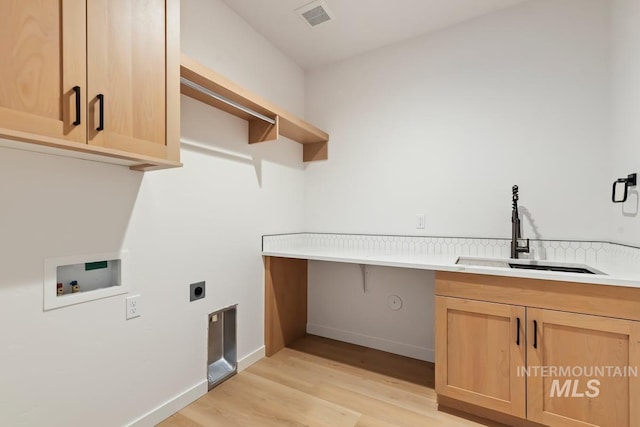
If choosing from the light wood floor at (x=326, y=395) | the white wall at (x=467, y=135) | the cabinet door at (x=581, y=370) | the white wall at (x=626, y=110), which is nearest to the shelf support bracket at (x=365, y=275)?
the white wall at (x=467, y=135)

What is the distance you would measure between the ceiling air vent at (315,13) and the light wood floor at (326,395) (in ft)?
9.10

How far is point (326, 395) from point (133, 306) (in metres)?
1.33

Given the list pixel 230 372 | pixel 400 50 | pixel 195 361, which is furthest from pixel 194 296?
pixel 400 50

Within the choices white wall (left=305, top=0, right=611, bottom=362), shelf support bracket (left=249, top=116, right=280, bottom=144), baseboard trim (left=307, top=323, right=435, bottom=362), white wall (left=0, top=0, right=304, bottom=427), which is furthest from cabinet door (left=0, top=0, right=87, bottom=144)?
baseboard trim (left=307, top=323, right=435, bottom=362)

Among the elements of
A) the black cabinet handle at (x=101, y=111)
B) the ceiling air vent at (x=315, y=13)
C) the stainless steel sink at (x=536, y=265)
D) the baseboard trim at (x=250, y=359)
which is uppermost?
the ceiling air vent at (x=315, y=13)

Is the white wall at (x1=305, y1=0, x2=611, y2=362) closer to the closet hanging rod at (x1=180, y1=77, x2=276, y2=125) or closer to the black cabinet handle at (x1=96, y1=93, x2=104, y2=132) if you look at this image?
the closet hanging rod at (x1=180, y1=77, x2=276, y2=125)

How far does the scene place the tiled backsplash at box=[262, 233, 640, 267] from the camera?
6.10ft

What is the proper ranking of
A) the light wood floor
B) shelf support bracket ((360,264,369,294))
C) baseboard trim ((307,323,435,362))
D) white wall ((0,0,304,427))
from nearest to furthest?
white wall ((0,0,304,427))
the light wood floor
baseboard trim ((307,323,435,362))
shelf support bracket ((360,264,369,294))

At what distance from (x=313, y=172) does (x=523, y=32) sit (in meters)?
2.03

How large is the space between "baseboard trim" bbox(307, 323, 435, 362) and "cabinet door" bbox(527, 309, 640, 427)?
0.94m

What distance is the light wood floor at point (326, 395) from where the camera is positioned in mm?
1691

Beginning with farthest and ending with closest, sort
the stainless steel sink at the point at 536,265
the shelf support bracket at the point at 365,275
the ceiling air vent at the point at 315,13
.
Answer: the shelf support bracket at the point at 365,275
the ceiling air vent at the point at 315,13
the stainless steel sink at the point at 536,265

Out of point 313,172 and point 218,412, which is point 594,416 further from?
point 313,172

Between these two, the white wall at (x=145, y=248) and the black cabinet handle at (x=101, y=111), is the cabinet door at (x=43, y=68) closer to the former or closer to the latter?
the black cabinet handle at (x=101, y=111)
